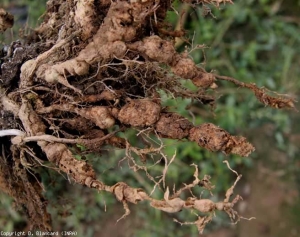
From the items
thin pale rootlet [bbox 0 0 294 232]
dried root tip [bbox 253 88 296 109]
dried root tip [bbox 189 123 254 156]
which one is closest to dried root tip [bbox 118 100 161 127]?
thin pale rootlet [bbox 0 0 294 232]

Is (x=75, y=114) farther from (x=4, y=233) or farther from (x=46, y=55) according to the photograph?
(x=4, y=233)

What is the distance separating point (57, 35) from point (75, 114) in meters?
0.20

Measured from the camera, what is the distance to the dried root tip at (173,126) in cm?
85

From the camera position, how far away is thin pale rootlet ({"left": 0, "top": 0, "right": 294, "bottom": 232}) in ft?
2.69

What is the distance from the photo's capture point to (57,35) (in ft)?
3.20

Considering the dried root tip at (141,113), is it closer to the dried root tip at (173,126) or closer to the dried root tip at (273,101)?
the dried root tip at (173,126)

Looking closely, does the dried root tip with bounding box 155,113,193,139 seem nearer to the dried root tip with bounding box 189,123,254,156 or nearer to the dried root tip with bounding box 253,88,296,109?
the dried root tip with bounding box 189,123,254,156

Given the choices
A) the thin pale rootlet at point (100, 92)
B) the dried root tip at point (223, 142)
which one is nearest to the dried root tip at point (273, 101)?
the thin pale rootlet at point (100, 92)

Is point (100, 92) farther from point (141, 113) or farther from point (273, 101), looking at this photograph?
point (273, 101)

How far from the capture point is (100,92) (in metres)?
0.90

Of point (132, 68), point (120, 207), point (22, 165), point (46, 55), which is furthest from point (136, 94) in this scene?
point (120, 207)

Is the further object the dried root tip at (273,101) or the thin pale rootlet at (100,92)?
the dried root tip at (273,101)

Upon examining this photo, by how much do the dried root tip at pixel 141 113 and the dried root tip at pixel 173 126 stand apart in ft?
0.06

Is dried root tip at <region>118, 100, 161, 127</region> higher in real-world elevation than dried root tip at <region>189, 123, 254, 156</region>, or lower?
higher
